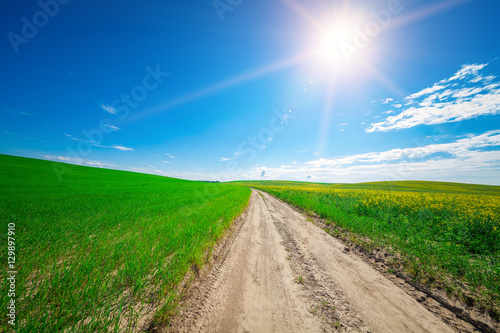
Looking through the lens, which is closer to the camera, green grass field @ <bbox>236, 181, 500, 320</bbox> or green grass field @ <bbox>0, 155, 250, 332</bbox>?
green grass field @ <bbox>0, 155, 250, 332</bbox>

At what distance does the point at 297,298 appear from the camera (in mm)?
3234

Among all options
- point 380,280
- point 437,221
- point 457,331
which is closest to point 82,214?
point 380,280

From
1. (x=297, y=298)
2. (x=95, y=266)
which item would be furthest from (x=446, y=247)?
(x=95, y=266)

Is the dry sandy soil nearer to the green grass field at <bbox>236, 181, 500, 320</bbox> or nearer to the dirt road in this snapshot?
the dirt road


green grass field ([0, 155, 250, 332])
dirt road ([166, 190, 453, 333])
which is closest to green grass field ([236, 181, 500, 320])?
dirt road ([166, 190, 453, 333])

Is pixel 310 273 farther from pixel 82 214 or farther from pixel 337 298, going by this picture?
pixel 82 214

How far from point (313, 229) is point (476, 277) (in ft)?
16.0

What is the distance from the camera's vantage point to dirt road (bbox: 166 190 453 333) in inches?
104

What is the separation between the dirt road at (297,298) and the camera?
104 inches

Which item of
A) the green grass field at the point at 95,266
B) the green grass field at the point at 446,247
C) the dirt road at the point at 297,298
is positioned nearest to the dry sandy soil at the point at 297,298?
the dirt road at the point at 297,298

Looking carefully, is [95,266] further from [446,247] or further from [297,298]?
[446,247]

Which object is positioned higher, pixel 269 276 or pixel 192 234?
pixel 192 234

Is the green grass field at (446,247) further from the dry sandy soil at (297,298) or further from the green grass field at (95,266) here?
the green grass field at (95,266)

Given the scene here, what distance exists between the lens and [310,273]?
13.7 ft
